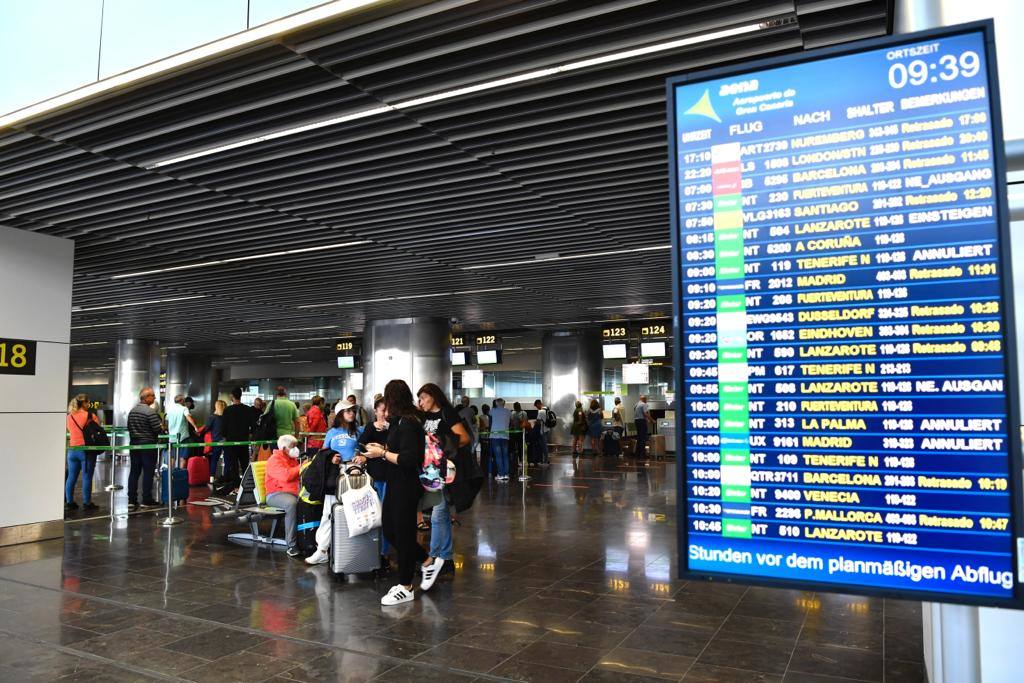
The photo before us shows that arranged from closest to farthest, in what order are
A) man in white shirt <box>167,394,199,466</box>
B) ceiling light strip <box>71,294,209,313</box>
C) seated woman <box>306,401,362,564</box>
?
seated woman <box>306,401,362,564</box> → man in white shirt <box>167,394,199,466</box> → ceiling light strip <box>71,294,209,313</box>

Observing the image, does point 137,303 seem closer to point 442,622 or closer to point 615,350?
point 615,350

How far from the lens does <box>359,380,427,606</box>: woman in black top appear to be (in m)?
5.61

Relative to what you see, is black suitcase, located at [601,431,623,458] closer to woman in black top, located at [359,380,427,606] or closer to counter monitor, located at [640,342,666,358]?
counter monitor, located at [640,342,666,358]

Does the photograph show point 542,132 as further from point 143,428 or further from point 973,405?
point 143,428

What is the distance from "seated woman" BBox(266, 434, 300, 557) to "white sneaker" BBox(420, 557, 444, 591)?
221 cm

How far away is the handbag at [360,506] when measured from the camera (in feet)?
20.4

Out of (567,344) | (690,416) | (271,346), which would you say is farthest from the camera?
(271,346)

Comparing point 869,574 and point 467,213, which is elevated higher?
point 467,213

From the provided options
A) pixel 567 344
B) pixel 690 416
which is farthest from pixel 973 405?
pixel 567 344

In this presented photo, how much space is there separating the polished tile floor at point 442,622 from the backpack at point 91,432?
3.32 meters

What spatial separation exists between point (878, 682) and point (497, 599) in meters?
2.84

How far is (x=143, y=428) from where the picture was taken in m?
11.0

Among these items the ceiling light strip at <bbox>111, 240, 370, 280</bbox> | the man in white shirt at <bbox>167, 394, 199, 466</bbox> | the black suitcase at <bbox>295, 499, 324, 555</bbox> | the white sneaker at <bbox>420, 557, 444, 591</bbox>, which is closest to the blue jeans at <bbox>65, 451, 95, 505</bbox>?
the man in white shirt at <bbox>167, 394, 199, 466</bbox>

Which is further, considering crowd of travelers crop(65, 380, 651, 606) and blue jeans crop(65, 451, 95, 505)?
blue jeans crop(65, 451, 95, 505)
